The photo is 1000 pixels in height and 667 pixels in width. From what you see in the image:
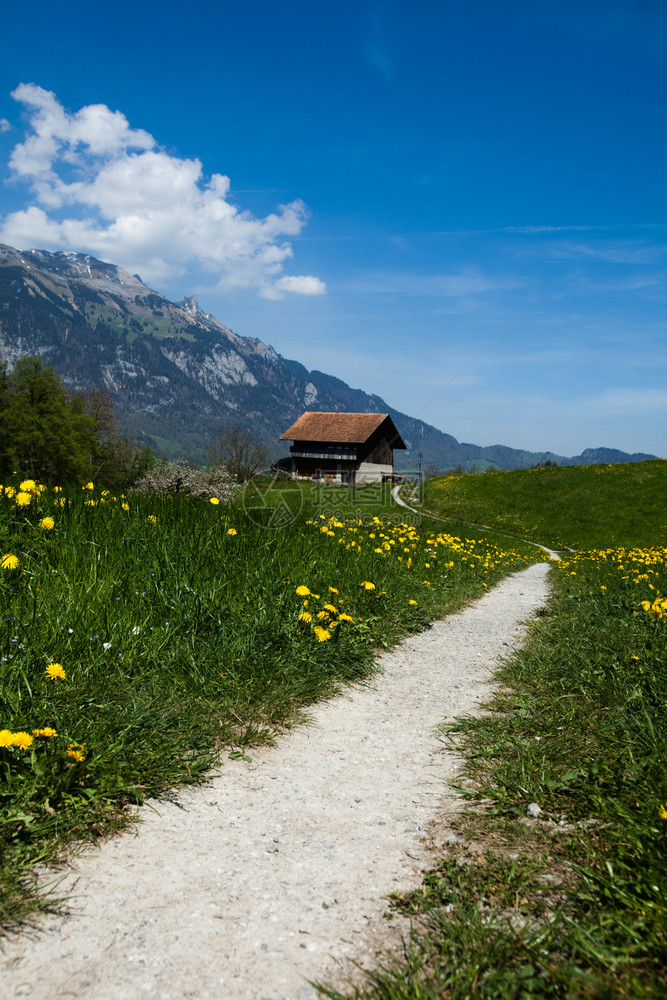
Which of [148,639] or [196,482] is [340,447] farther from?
[148,639]

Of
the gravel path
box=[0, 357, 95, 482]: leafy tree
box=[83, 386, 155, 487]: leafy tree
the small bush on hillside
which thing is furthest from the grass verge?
box=[83, 386, 155, 487]: leafy tree

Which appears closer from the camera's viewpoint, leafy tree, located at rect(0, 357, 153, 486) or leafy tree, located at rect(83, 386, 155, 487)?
leafy tree, located at rect(0, 357, 153, 486)

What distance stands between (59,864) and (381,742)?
2.29 meters

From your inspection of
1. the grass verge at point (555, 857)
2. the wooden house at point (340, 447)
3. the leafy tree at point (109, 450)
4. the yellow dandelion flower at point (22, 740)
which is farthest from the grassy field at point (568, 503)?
the yellow dandelion flower at point (22, 740)

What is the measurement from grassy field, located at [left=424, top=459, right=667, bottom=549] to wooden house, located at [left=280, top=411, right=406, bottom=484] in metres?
11.6

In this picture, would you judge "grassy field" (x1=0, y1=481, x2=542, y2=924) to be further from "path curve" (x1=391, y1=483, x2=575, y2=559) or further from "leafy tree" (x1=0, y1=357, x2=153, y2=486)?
"leafy tree" (x1=0, y1=357, x2=153, y2=486)

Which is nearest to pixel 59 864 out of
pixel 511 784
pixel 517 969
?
pixel 517 969

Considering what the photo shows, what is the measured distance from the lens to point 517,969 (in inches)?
73.3

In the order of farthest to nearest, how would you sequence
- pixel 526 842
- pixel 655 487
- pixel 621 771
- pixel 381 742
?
pixel 655 487, pixel 381 742, pixel 621 771, pixel 526 842

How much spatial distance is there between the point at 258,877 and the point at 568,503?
122 ft

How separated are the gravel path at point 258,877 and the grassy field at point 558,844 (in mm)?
235

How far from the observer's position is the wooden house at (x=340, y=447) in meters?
57.8

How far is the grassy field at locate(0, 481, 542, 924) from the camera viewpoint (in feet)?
9.35

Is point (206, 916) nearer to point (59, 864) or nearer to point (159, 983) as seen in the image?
point (159, 983)
